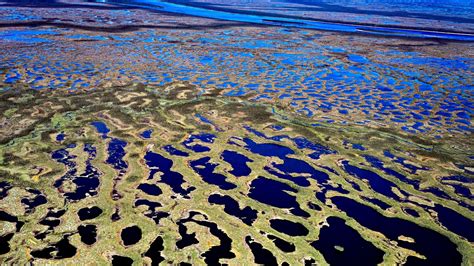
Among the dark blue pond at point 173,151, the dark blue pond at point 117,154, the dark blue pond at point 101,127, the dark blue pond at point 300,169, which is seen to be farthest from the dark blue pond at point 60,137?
the dark blue pond at point 300,169

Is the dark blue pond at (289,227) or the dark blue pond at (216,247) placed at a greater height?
the dark blue pond at (289,227)

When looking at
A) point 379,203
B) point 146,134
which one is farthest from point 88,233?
point 379,203

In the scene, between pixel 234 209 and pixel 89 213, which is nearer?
pixel 89 213

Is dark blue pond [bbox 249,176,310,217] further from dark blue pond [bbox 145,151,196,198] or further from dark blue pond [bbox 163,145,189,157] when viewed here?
dark blue pond [bbox 163,145,189,157]

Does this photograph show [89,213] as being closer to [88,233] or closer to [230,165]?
[88,233]

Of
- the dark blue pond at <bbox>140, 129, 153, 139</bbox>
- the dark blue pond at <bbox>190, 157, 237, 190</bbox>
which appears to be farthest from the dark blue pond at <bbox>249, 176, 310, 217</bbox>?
the dark blue pond at <bbox>140, 129, 153, 139</bbox>

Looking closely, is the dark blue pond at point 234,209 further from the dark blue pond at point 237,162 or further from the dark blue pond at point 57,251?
the dark blue pond at point 57,251
